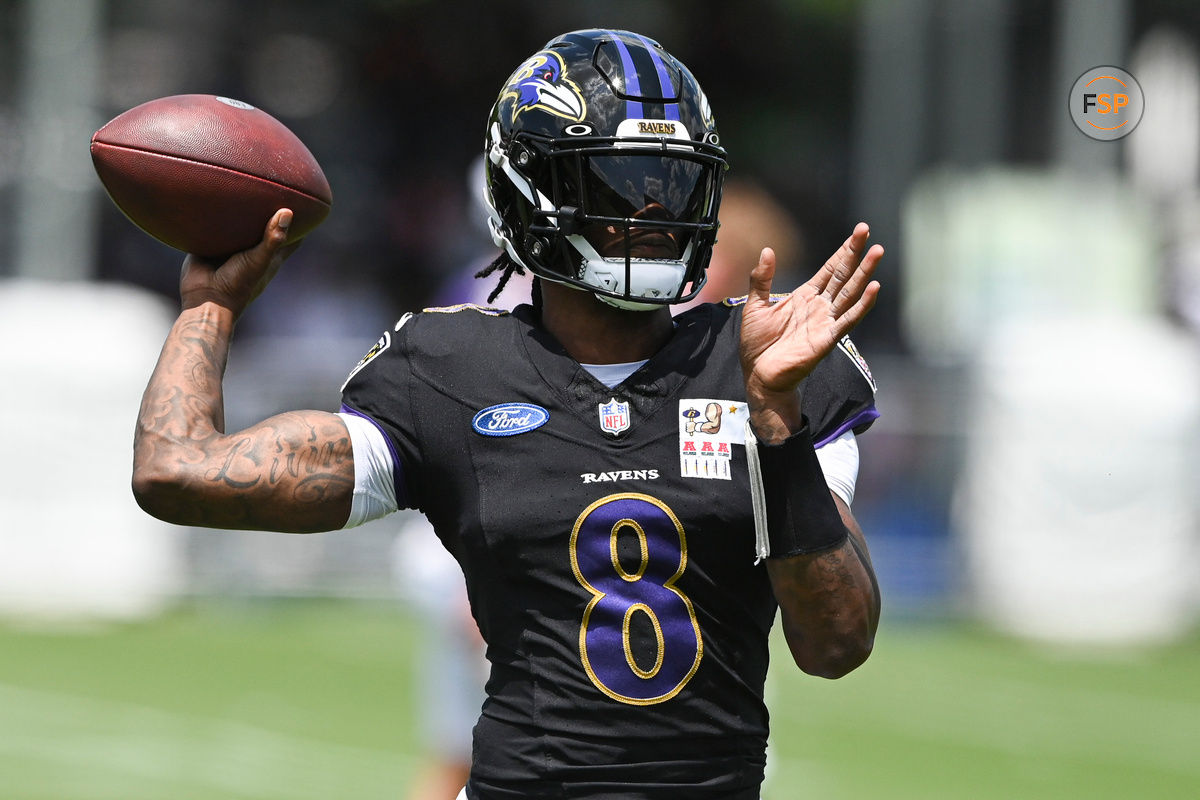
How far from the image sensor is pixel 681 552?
2842 mm

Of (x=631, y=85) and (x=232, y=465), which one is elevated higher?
(x=631, y=85)

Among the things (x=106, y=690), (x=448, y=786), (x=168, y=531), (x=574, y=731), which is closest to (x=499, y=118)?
(x=574, y=731)

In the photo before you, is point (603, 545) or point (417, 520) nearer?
point (603, 545)

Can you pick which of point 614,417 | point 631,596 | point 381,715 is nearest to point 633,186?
point 614,417

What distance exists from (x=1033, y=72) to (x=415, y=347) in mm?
14965

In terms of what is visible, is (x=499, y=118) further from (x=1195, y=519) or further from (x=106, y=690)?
(x=1195, y=519)

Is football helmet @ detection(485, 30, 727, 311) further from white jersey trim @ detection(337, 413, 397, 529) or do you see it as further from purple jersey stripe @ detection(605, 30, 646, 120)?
white jersey trim @ detection(337, 413, 397, 529)

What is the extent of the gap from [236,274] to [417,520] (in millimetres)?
5119

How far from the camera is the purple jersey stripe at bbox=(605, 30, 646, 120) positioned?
9.59 ft

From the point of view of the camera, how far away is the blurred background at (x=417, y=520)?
25.0ft

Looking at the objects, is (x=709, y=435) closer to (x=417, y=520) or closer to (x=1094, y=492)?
(x=417, y=520)

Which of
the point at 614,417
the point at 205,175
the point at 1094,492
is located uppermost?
the point at 205,175

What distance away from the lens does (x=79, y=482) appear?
10398 mm

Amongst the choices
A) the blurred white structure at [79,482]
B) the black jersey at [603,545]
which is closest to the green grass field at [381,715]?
the blurred white structure at [79,482]
